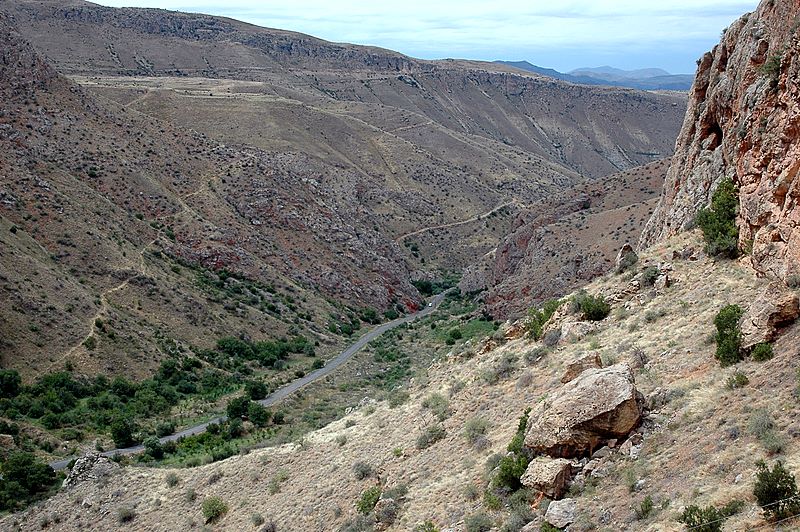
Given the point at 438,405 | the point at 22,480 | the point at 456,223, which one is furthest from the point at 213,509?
the point at 456,223

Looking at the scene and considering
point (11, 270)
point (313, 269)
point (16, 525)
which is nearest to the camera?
point (16, 525)

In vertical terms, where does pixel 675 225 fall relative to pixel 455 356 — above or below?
above

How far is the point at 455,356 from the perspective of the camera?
83.9 feet

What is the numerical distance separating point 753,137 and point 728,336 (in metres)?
7.34

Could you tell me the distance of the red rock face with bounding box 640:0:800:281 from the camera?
51.2ft

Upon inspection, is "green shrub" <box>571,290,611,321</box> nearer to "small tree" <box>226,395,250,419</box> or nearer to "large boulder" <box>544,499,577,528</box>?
"large boulder" <box>544,499,577,528</box>

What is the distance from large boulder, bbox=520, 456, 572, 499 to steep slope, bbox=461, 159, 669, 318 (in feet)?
104

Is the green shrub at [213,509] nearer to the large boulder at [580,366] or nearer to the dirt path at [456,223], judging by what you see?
the large boulder at [580,366]

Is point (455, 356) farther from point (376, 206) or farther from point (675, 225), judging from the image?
point (376, 206)

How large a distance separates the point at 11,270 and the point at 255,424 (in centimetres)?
1875

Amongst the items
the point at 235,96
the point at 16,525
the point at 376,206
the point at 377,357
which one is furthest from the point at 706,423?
the point at 235,96

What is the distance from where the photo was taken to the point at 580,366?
1537cm

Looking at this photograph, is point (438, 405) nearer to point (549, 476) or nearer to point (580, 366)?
point (580, 366)

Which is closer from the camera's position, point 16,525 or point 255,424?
point 16,525
